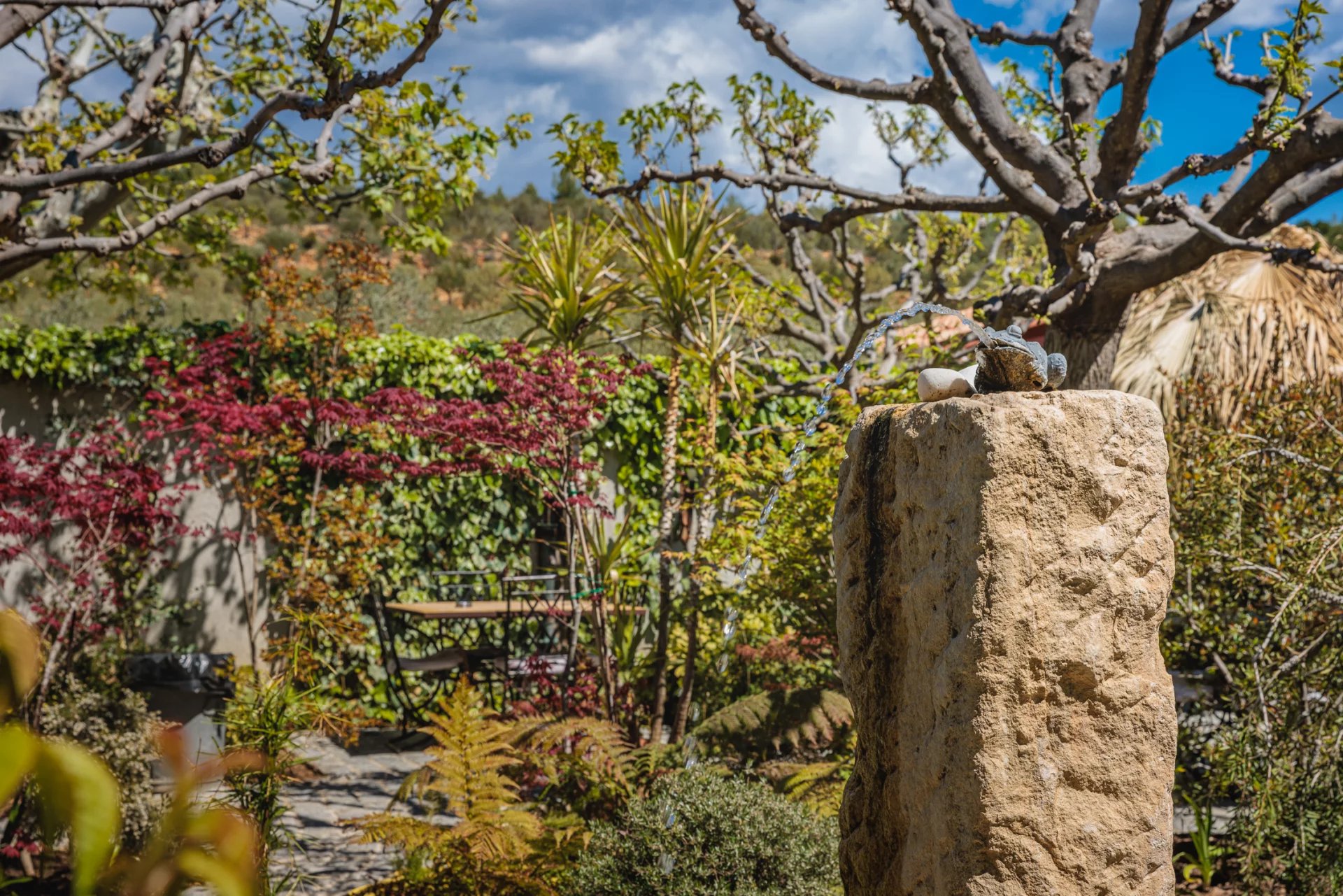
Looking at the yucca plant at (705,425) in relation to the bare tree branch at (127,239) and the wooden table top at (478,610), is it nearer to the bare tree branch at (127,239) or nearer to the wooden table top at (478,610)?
the wooden table top at (478,610)

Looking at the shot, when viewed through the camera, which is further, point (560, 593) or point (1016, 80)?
point (1016, 80)

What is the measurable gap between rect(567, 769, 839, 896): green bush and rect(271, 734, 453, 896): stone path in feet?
3.42

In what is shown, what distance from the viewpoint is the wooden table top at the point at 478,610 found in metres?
6.97

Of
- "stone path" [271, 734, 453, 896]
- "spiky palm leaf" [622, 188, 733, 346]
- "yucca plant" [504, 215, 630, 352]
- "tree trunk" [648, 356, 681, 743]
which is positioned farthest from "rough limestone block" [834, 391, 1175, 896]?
"yucca plant" [504, 215, 630, 352]

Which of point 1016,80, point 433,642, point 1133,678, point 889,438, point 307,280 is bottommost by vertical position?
point 433,642

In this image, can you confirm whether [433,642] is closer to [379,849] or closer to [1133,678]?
[379,849]

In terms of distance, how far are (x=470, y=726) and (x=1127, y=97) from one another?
458 cm

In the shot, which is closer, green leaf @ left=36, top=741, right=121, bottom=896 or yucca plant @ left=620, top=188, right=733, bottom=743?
green leaf @ left=36, top=741, right=121, bottom=896

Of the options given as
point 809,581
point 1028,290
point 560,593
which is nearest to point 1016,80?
point 1028,290

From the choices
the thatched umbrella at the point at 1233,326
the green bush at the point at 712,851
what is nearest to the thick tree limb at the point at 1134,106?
the thatched umbrella at the point at 1233,326

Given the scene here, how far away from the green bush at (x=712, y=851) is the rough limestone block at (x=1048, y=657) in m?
1.22

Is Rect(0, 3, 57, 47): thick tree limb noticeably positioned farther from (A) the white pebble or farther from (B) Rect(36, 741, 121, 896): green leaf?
(B) Rect(36, 741, 121, 896): green leaf

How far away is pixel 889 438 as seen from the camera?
2691 mm

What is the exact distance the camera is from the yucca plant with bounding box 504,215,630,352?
6590mm
